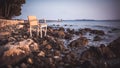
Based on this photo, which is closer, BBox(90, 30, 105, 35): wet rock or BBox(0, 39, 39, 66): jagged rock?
BBox(0, 39, 39, 66): jagged rock

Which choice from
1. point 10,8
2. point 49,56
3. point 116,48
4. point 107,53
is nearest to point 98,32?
point 116,48

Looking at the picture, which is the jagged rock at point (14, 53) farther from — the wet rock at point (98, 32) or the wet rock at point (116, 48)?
the wet rock at point (98, 32)

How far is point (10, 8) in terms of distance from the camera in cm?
353

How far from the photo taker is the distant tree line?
330cm

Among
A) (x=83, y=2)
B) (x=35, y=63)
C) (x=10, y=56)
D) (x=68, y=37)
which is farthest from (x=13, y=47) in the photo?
(x=68, y=37)

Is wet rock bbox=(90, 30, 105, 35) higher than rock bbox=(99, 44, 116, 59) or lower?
higher

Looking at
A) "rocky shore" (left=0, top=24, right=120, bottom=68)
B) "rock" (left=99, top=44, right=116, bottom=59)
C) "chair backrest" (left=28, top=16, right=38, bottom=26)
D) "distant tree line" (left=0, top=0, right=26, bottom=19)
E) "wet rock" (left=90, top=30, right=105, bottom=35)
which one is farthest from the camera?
"wet rock" (left=90, top=30, right=105, bottom=35)

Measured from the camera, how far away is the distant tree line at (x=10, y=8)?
330 cm

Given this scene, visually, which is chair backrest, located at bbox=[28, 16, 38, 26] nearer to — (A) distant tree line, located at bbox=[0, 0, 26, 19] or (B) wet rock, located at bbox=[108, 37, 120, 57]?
(A) distant tree line, located at bbox=[0, 0, 26, 19]

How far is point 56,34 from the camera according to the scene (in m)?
4.25

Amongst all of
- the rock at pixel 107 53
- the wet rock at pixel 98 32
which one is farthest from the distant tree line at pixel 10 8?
the wet rock at pixel 98 32

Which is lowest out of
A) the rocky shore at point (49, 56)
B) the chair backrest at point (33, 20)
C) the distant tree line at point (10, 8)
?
the rocky shore at point (49, 56)

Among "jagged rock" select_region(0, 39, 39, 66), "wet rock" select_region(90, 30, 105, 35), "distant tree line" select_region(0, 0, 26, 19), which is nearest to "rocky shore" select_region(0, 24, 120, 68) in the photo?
"jagged rock" select_region(0, 39, 39, 66)

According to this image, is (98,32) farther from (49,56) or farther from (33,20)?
(49,56)
